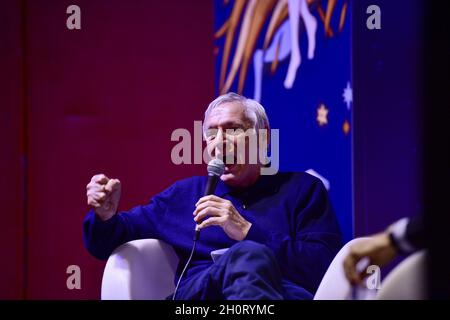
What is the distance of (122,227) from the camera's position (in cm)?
208

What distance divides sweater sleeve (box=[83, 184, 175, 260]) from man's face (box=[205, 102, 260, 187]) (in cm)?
24

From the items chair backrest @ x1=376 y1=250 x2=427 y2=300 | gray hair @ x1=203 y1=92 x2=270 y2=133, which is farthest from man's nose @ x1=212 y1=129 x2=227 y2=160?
chair backrest @ x1=376 y1=250 x2=427 y2=300

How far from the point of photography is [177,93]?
109 inches

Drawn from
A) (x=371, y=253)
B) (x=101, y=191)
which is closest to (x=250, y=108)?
(x=101, y=191)

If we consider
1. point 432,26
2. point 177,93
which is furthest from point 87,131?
point 432,26

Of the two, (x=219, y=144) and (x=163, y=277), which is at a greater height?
(x=219, y=144)

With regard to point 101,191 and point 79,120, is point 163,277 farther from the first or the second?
point 79,120

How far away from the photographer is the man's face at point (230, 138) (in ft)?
6.86

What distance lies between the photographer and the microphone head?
198 cm

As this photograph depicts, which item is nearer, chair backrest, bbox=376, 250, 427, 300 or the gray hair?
chair backrest, bbox=376, 250, 427, 300

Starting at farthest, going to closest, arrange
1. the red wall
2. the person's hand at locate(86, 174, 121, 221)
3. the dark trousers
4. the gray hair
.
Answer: the red wall
the gray hair
the person's hand at locate(86, 174, 121, 221)
the dark trousers

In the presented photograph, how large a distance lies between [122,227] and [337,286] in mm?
739

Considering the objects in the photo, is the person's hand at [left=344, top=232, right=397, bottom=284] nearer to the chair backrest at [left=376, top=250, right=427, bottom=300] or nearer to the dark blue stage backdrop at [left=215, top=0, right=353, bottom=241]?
the chair backrest at [left=376, top=250, right=427, bottom=300]
